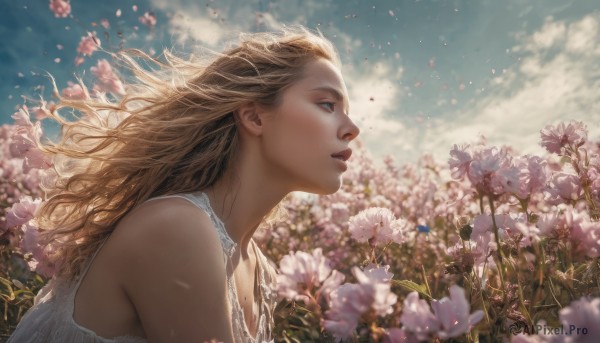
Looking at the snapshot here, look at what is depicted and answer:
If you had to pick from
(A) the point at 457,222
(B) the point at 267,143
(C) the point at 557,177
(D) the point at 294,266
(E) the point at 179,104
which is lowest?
(D) the point at 294,266

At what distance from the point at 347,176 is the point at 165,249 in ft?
14.1

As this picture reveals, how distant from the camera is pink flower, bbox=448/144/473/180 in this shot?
128 cm

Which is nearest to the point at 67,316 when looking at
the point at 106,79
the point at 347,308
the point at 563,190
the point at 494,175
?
the point at 347,308

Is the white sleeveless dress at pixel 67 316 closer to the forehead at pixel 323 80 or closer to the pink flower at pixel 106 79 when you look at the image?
the forehead at pixel 323 80

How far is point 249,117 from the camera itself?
2062 millimetres

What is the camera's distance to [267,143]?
1.96 m

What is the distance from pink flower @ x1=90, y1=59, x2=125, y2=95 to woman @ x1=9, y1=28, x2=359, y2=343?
832 mm

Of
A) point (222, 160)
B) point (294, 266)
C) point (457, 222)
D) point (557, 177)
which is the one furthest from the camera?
point (222, 160)

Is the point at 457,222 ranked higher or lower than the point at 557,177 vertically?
lower

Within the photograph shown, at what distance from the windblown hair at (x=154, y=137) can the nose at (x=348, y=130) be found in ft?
1.05

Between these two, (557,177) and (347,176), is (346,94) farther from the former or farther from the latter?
(347,176)

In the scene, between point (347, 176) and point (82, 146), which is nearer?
point (82, 146)

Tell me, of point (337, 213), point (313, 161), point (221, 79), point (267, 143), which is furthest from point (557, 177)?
point (337, 213)

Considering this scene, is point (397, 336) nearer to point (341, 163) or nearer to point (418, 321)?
point (418, 321)
